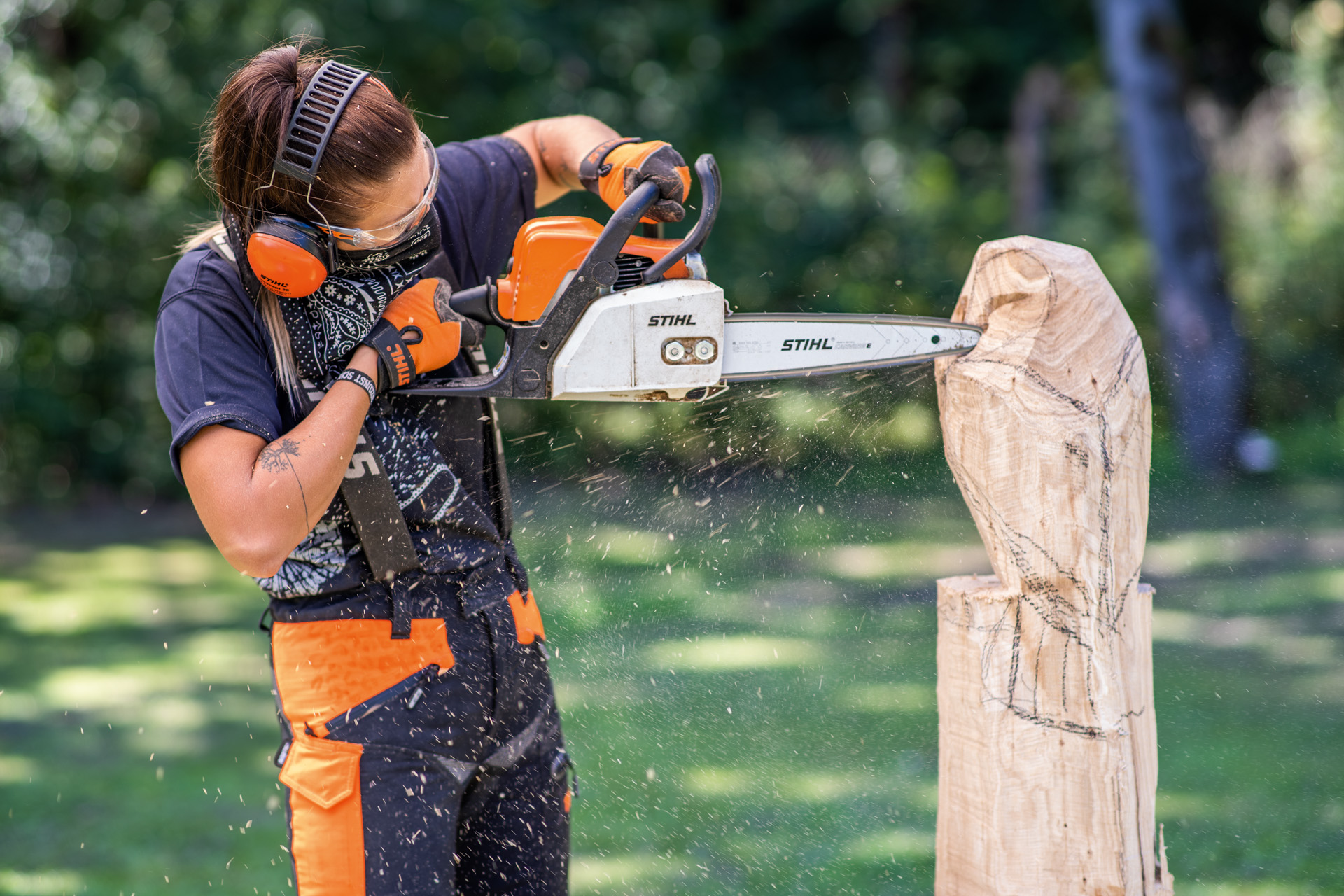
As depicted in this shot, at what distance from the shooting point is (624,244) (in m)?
1.72

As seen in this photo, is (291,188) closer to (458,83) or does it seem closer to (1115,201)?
(458,83)

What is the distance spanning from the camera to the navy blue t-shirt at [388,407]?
158 cm

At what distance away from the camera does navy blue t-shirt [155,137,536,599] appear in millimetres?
1575

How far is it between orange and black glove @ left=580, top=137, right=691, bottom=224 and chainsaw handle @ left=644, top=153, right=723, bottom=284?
0.04 metres

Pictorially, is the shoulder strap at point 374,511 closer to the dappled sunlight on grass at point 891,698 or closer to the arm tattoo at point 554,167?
the arm tattoo at point 554,167

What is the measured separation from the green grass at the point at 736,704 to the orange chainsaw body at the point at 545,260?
106 cm

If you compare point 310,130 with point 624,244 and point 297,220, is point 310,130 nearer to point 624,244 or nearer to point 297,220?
point 297,220

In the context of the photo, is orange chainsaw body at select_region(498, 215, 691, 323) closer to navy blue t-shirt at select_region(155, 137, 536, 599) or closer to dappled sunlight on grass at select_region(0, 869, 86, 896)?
navy blue t-shirt at select_region(155, 137, 536, 599)

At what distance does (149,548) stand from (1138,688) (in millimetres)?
7386

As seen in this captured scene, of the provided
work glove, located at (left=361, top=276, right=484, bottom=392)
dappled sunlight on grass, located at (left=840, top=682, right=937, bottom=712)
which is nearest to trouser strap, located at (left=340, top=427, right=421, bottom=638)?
work glove, located at (left=361, top=276, right=484, bottom=392)

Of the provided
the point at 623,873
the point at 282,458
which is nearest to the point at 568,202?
the point at 623,873

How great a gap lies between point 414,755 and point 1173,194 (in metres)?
7.38

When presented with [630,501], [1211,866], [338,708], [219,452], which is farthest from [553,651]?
[630,501]

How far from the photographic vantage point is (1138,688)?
5.72 feet
